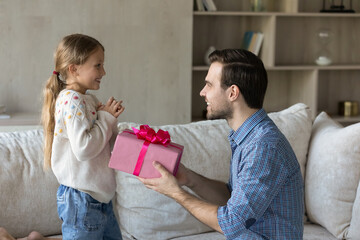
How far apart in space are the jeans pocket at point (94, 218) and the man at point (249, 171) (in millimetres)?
294

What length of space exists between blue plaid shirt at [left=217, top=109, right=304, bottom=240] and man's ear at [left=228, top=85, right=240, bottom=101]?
80 millimetres

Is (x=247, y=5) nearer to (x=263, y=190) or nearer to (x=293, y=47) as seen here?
(x=293, y=47)

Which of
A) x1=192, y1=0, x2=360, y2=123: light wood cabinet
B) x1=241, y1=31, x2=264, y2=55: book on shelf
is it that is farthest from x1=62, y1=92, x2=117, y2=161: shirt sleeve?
x1=241, y1=31, x2=264, y2=55: book on shelf

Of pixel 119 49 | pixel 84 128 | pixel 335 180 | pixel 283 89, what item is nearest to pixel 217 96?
pixel 84 128

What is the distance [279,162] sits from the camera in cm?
155

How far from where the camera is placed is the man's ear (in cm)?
166

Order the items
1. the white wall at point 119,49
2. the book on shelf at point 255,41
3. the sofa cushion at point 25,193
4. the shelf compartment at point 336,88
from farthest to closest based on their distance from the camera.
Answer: the shelf compartment at point 336,88, the book on shelf at point 255,41, the white wall at point 119,49, the sofa cushion at point 25,193

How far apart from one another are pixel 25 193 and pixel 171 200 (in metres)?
0.57

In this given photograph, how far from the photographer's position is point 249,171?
1.53 metres

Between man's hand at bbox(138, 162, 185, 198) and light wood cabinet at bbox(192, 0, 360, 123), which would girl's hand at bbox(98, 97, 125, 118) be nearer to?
man's hand at bbox(138, 162, 185, 198)

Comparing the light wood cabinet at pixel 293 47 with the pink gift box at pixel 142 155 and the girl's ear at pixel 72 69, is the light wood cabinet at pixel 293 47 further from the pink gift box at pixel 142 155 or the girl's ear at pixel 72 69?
the pink gift box at pixel 142 155

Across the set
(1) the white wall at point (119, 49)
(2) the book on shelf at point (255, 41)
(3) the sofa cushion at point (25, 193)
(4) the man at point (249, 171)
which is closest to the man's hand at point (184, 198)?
(4) the man at point (249, 171)

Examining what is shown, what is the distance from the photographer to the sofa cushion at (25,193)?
7.05ft

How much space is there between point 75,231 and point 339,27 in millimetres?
3127
